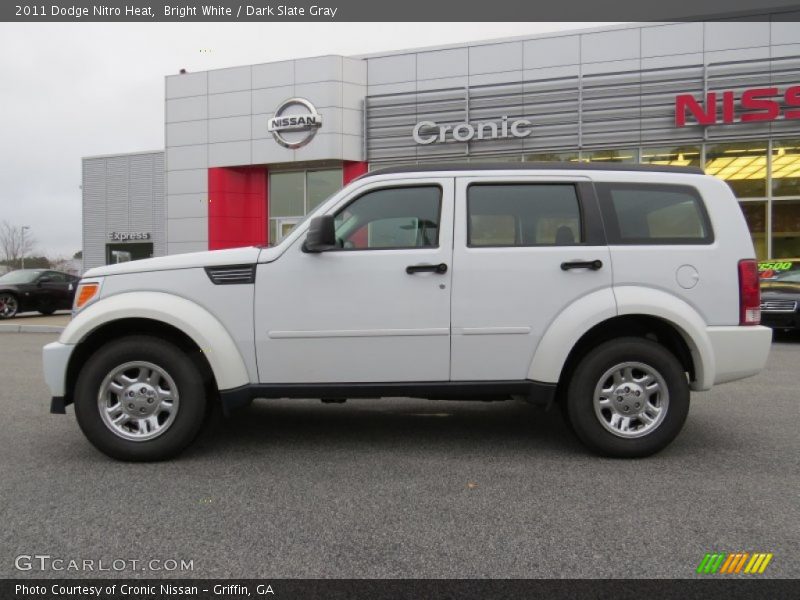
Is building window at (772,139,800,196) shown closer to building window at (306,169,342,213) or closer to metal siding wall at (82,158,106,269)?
building window at (306,169,342,213)

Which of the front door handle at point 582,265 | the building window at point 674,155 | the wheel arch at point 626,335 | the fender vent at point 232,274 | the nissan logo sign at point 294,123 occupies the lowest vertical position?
the wheel arch at point 626,335

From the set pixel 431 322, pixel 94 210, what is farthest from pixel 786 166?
pixel 94 210

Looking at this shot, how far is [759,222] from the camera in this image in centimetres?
1725

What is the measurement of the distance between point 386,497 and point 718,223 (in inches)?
114

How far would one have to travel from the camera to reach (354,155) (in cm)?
1975

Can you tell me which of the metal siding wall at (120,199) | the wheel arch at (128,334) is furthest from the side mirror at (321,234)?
the metal siding wall at (120,199)

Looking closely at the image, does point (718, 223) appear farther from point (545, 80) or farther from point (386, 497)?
point (545, 80)

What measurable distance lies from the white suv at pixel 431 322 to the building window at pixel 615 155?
1455 centimetres

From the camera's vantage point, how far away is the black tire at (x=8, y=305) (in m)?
17.4

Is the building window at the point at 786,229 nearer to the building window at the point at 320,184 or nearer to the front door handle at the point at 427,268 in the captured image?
the building window at the point at 320,184

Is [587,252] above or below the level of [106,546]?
above
